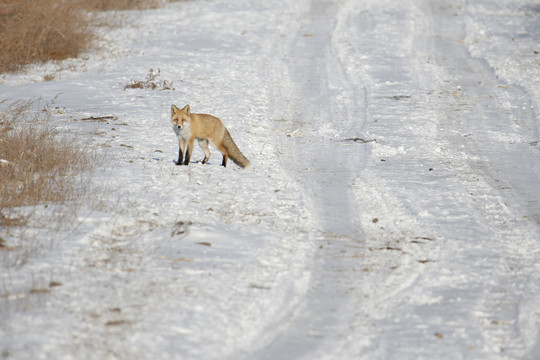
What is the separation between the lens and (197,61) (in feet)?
51.9

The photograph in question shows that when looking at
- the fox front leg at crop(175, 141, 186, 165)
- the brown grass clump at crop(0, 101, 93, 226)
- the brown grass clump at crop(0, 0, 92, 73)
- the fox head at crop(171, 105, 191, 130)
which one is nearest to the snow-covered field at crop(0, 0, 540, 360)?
the fox front leg at crop(175, 141, 186, 165)

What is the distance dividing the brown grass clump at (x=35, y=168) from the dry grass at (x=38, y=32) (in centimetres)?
633

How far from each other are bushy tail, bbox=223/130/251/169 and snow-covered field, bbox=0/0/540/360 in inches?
10.6

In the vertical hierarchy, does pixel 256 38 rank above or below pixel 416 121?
above

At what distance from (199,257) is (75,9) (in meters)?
13.7

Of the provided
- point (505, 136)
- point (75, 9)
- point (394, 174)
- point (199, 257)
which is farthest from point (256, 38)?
point (199, 257)

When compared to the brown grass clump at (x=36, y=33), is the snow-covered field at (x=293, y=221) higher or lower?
lower

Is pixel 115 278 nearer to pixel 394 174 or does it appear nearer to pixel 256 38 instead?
pixel 394 174

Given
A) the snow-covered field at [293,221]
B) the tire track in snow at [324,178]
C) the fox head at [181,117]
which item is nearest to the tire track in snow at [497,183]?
the snow-covered field at [293,221]

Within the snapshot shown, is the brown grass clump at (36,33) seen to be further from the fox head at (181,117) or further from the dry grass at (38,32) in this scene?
the fox head at (181,117)

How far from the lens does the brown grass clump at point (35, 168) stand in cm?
642

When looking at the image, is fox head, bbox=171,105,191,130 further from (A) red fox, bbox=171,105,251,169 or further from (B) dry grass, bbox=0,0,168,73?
(B) dry grass, bbox=0,0,168,73

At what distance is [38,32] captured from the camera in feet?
49.1

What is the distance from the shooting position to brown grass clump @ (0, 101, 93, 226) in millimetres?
6422
